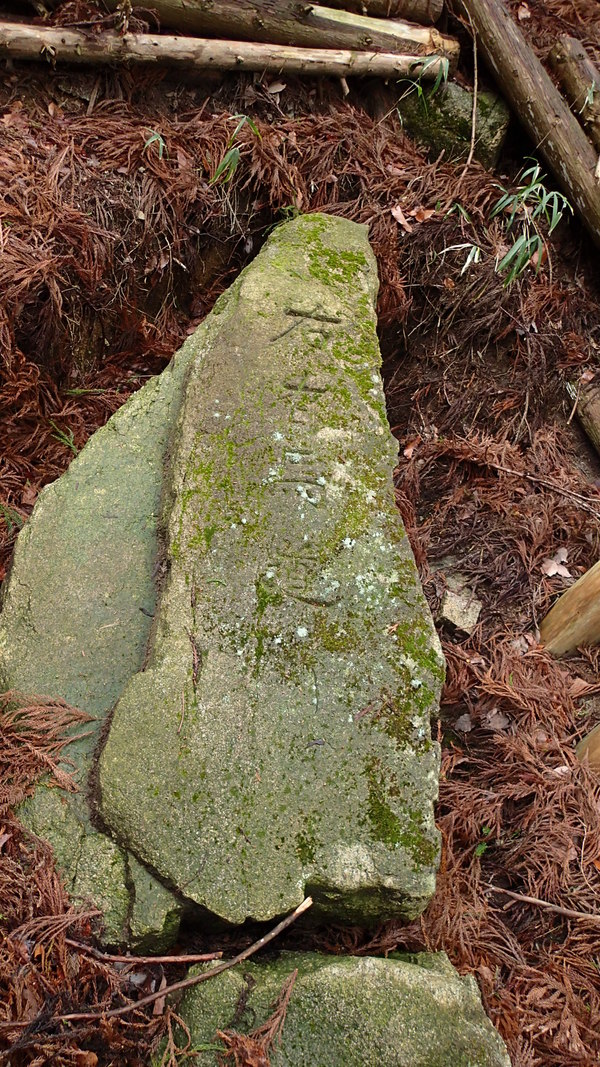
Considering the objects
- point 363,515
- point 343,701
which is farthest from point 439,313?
point 343,701

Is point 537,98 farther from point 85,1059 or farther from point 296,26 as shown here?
point 85,1059

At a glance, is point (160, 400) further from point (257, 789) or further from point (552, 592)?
point (552, 592)

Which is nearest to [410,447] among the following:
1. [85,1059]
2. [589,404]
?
[589,404]

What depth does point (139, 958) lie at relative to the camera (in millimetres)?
2385

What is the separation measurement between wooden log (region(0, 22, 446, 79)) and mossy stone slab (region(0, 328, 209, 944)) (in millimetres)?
1765

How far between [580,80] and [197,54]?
2.29 m

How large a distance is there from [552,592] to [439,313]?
5.41ft

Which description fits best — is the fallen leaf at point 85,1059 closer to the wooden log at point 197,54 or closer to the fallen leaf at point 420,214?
the fallen leaf at point 420,214

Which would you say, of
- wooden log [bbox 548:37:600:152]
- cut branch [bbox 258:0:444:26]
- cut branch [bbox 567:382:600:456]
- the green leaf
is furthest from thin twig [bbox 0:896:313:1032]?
cut branch [bbox 258:0:444:26]

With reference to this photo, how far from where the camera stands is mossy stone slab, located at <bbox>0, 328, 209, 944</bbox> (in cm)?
249

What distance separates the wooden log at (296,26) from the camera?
411 cm

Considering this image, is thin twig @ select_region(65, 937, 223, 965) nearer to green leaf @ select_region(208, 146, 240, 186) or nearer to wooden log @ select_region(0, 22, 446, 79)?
green leaf @ select_region(208, 146, 240, 186)

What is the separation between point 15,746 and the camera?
2.67 m

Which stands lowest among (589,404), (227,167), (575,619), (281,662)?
(575,619)
